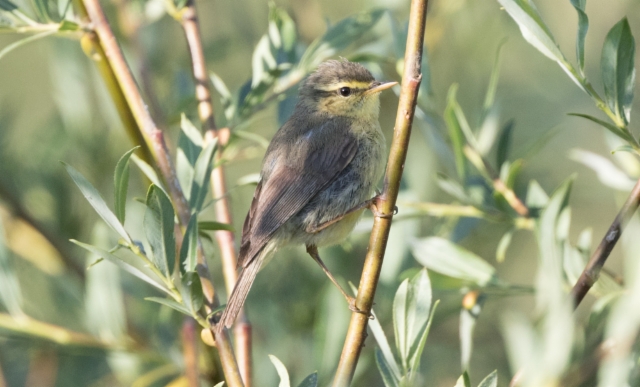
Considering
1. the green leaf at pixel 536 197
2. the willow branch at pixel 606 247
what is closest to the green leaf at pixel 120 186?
the willow branch at pixel 606 247

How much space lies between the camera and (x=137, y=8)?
9.63 feet

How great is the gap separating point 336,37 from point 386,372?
4.32 ft

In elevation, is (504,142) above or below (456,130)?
below

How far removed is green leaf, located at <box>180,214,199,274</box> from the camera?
173 centimetres

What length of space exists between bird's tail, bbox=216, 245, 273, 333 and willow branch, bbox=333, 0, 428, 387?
0.33 metres

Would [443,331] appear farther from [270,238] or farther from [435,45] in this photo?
[435,45]

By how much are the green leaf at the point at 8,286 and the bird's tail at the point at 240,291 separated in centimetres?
66

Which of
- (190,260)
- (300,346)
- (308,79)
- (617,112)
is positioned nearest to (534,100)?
(308,79)

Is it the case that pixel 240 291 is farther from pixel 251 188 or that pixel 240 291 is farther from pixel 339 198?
pixel 251 188

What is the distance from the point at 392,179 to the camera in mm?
1699

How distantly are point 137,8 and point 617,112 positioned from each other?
194 cm

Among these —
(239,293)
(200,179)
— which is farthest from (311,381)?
(239,293)

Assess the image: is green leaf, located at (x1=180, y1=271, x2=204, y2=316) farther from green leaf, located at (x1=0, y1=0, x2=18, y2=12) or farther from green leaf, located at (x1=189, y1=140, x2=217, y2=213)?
green leaf, located at (x1=0, y1=0, x2=18, y2=12)

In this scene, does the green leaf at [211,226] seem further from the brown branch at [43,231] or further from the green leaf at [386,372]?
the brown branch at [43,231]
